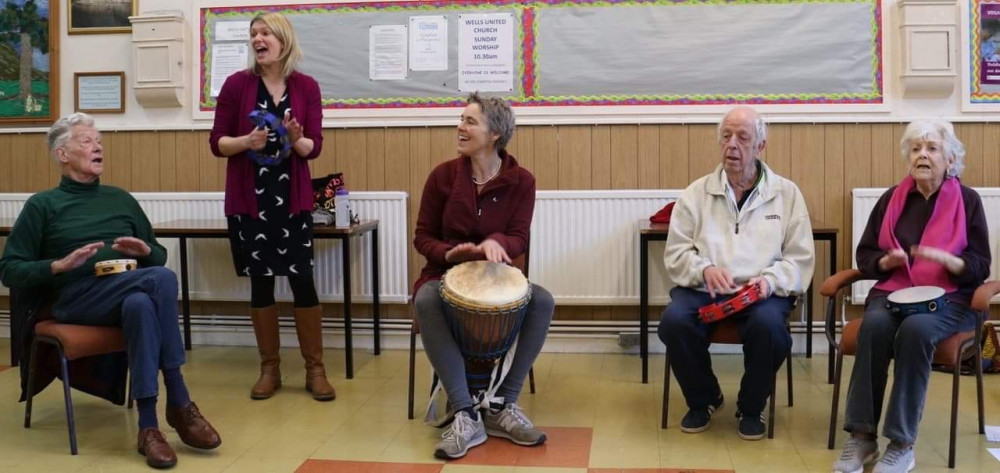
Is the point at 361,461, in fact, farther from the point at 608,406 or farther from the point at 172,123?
the point at 172,123

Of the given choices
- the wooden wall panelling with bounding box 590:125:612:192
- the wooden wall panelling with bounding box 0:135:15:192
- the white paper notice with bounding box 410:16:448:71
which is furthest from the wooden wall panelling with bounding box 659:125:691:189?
the wooden wall panelling with bounding box 0:135:15:192

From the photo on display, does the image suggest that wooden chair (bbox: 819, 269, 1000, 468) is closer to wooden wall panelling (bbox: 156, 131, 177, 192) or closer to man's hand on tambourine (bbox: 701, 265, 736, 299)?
man's hand on tambourine (bbox: 701, 265, 736, 299)

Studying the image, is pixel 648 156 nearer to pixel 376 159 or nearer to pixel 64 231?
pixel 376 159

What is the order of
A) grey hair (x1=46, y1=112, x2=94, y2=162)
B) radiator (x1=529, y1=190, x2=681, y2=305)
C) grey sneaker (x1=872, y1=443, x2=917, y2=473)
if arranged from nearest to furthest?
grey sneaker (x1=872, y1=443, x2=917, y2=473)
grey hair (x1=46, y1=112, x2=94, y2=162)
radiator (x1=529, y1=190, x2=681, y2=305)

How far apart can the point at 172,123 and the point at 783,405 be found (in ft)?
10.6

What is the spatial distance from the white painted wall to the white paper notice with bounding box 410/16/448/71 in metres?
0.23

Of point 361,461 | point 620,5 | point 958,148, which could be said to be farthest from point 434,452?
point 620,5

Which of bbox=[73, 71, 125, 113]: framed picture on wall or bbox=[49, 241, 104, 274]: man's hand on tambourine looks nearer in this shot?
bbox=[49, 241, 104, 274]: man's hand on tambourine

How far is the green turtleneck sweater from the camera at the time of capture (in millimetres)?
3311

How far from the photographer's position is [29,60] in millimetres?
5199

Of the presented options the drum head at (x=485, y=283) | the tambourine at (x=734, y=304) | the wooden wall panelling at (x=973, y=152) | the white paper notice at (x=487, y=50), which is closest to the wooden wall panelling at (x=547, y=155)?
the white paper notice at (x=487, y=50)

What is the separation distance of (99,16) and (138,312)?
99.0 inches

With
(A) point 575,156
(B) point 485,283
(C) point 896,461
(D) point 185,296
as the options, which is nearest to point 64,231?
(B) point 485,283

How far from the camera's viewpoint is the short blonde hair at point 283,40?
3.95m
